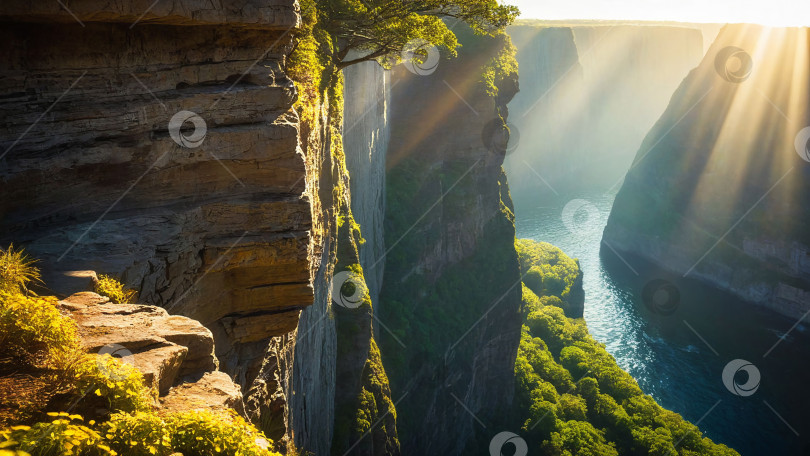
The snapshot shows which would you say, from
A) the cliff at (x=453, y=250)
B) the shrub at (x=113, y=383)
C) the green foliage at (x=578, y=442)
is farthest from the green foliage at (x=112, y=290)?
the green foliage at (x=578, y=442)

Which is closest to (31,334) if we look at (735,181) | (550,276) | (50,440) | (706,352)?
(50,440)

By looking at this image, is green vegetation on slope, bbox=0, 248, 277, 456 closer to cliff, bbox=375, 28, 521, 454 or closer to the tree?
the tree

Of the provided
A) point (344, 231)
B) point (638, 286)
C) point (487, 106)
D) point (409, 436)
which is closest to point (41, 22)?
point (344, 231)

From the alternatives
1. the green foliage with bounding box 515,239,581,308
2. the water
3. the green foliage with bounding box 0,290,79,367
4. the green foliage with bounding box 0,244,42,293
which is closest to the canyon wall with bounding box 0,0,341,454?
the green foliage with bounding box 0,244,42,293

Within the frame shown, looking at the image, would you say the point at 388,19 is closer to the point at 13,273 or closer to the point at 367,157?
the point at 367,157

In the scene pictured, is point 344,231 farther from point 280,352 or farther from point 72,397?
point 72,397
